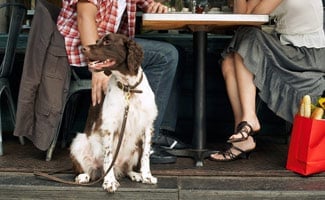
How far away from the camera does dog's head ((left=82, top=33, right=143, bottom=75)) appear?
2943 millimetres

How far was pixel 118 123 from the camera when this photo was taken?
3094mm

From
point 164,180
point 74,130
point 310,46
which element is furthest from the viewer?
point 74,130

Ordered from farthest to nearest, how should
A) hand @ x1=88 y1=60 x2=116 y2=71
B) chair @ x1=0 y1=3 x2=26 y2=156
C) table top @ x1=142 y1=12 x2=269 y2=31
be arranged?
chair @ x1=0 y1=3 x2=26 y2=156 < table top @ x1=142 y1=12 x2=269 y2=31 < hand @ x1=88 y1=60 x2=116 y2=71

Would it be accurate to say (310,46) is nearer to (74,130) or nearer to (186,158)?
(186,158)

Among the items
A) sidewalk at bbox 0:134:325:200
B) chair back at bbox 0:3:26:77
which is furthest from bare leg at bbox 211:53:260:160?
chair back at bbox 0:3:26:77

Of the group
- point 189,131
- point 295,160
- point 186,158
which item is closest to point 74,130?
point 189,131

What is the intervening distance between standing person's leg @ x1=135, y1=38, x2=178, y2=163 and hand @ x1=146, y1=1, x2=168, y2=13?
9.1 inches

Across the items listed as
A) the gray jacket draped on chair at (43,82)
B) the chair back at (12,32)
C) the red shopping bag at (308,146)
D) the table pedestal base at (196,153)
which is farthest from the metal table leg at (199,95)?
the chair back at (12,32)

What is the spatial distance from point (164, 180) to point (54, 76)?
3.44 feet

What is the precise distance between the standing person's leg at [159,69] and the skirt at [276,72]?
480 millimetres

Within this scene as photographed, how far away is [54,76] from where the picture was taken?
3551mm

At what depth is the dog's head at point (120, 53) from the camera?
9.66 feet

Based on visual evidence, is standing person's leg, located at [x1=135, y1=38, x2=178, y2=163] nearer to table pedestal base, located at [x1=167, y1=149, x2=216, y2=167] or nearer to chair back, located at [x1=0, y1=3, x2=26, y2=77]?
table pedestal base, located at [x1=167, y1=149, x2=216, y2=167]

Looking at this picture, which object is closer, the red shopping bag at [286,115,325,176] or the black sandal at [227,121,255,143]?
the red shopping bag at [286,115,325,176]
